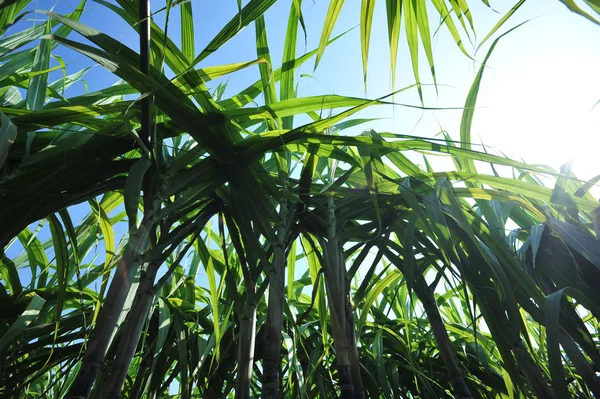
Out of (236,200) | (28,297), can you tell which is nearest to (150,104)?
(236,200)

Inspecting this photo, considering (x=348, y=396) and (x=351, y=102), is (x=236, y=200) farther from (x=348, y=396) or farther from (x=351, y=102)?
(x=348, y=396)

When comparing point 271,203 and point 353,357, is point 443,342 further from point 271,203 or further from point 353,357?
point 271,203

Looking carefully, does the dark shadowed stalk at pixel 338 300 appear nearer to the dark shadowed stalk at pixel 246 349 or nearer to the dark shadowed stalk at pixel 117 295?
the dark shadowed stalk at pixel 246 349

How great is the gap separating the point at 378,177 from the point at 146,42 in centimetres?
47

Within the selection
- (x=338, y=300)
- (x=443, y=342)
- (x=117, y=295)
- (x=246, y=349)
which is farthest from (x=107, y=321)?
(x=443, y=342)

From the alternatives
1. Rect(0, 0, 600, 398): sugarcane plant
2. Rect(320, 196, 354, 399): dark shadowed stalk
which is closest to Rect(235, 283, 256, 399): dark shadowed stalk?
Rect(0, 0, 600, 398): sugarcane plant

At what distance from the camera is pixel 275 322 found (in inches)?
25.3

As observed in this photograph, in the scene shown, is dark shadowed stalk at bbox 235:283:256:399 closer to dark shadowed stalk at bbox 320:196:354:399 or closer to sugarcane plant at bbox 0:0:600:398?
sugarcane plant at bbox 0:0:600:398

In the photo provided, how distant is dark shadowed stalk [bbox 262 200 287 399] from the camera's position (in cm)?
60

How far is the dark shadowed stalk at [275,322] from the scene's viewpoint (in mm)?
598

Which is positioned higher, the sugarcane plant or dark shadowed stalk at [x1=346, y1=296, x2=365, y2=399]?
the sugarcane plant

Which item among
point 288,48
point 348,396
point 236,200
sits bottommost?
point 348,396

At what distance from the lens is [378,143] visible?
673 mm

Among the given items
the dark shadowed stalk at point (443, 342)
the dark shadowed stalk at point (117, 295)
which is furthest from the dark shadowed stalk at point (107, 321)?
the dark shadowed stalk at point (443, 342)
